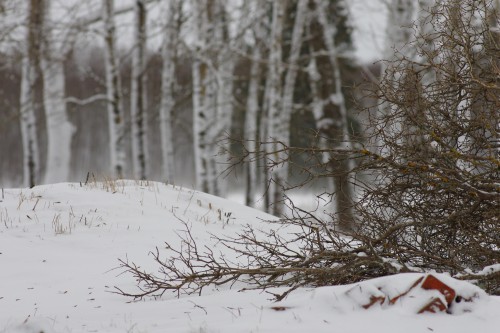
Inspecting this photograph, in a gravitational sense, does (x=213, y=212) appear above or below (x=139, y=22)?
below

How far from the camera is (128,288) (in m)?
4.73

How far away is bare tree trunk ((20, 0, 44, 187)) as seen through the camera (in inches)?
602

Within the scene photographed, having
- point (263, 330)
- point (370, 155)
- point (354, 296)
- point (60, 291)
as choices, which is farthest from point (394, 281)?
point (60, 291)

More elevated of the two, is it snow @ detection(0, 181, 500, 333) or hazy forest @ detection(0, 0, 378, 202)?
hazy forest @ detection(0, 0, 378, 202)

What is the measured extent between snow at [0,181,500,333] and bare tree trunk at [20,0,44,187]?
9.12 metres

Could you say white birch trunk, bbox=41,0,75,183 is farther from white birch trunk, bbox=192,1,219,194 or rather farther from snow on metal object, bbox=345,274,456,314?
snow on metal object, bbox=345,274,456,314

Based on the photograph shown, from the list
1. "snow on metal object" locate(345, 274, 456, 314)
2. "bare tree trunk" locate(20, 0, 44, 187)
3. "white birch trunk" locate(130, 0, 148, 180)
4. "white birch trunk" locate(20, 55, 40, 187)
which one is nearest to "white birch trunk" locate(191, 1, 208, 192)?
"white birch trunk" locate(130, 0, 148, 180)

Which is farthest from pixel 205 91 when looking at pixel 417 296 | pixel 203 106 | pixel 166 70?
pixel 417 296

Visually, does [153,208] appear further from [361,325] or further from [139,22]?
[139,22]

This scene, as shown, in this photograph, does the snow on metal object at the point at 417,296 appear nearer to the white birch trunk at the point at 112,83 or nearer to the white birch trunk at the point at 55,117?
the white birch trunk at the point at 112,83

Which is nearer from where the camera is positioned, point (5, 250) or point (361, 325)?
point (361, 325)

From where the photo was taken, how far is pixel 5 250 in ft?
17.2

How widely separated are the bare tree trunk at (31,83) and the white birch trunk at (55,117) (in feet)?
0.73

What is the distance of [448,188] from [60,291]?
3.07m
